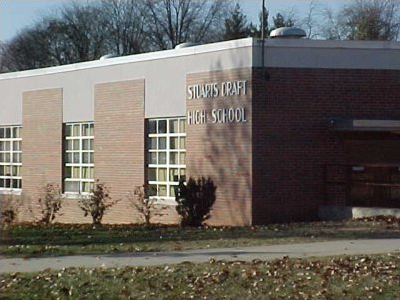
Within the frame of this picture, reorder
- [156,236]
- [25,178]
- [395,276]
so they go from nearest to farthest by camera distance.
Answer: [395,276] < [156,236] < [25,178]

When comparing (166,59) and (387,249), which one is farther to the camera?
(166,59)

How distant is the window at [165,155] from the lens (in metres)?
30.0

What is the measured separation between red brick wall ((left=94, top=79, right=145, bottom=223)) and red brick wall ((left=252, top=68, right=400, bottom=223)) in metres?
5.77

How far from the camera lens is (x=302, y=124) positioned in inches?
1062

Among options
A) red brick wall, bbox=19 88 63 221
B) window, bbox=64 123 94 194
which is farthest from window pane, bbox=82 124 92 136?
red brick wall, bbox=19 88 63 221

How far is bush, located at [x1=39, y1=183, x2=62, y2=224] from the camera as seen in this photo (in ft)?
101

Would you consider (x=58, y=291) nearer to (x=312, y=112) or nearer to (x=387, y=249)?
(x=387, y=249)

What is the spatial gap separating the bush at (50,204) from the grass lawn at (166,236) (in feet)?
15.6

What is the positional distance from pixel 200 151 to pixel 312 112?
3471 mm

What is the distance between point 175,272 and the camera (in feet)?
48.3

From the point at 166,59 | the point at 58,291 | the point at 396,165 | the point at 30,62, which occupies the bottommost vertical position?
the point at 58,291

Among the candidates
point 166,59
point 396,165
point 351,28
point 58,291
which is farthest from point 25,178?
point 351,28

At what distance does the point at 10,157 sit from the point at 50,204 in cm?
833

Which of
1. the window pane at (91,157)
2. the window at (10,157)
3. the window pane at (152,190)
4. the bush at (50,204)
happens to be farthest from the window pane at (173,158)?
the window at (10,157)
